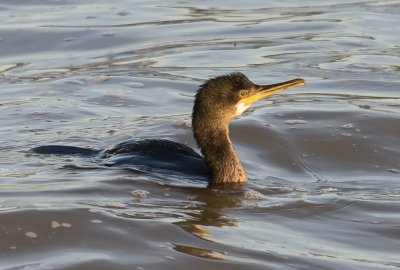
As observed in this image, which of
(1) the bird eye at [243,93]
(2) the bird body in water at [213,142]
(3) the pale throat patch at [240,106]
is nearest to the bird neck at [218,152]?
(2) the bird body in water at [213,142]

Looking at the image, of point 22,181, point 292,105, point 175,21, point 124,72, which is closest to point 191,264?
point 22,181

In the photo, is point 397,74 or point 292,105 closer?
point 292,105

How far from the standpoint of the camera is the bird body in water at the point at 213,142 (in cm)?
1095

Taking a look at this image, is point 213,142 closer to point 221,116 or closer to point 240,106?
point 221,116

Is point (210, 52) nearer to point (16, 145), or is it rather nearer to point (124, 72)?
point (124, 72)

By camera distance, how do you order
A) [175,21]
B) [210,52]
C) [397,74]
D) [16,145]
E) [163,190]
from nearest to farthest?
[163,190] < [16,145] < [397,74] < [210,52] < [175,21]

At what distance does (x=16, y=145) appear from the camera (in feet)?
38.5

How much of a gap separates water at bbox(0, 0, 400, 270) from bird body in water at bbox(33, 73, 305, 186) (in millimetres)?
225

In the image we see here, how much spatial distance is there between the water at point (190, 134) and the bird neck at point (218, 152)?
0.68 ft

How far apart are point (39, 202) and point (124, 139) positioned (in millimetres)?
2558

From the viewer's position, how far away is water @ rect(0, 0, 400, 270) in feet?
29.3

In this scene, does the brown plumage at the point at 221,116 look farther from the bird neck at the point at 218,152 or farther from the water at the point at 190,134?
the water at the point at 190,134

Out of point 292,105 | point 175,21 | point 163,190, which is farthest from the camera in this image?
point 175,21

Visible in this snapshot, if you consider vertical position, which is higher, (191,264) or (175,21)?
(175,21)
